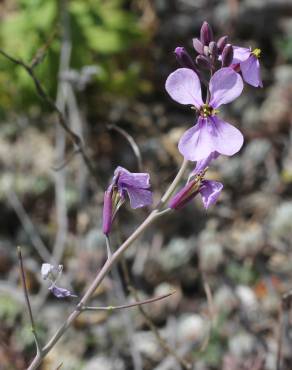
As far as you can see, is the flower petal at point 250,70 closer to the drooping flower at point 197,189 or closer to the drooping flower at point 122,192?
the drooping flower at point 197,189

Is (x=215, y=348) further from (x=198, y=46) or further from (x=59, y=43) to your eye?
(x=59, y=43)

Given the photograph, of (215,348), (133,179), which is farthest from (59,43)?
(133,179)

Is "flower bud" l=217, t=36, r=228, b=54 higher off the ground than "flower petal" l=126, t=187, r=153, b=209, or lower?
higher

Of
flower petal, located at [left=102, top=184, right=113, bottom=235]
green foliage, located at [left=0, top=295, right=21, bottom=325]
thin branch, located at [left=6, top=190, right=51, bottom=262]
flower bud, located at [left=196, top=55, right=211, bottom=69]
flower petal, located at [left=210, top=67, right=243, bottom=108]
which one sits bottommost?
green foliage, located at [left=0, top=295, right=21, bottom=325]

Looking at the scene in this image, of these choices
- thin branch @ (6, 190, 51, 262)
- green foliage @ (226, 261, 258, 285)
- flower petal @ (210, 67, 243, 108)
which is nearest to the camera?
flower petal @ (210, 67, 243, 108)

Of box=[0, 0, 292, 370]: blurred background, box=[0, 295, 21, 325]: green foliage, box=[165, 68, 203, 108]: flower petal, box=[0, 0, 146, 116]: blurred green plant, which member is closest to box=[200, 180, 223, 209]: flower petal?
box=[165, 68, 203, 108]: flower petal

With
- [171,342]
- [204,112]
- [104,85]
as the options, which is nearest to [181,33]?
[104,85]

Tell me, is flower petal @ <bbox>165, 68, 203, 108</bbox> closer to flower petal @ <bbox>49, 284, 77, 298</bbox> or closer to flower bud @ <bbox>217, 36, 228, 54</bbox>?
flower bud @ <bbox>217, 36, 228, 54</bbox>
